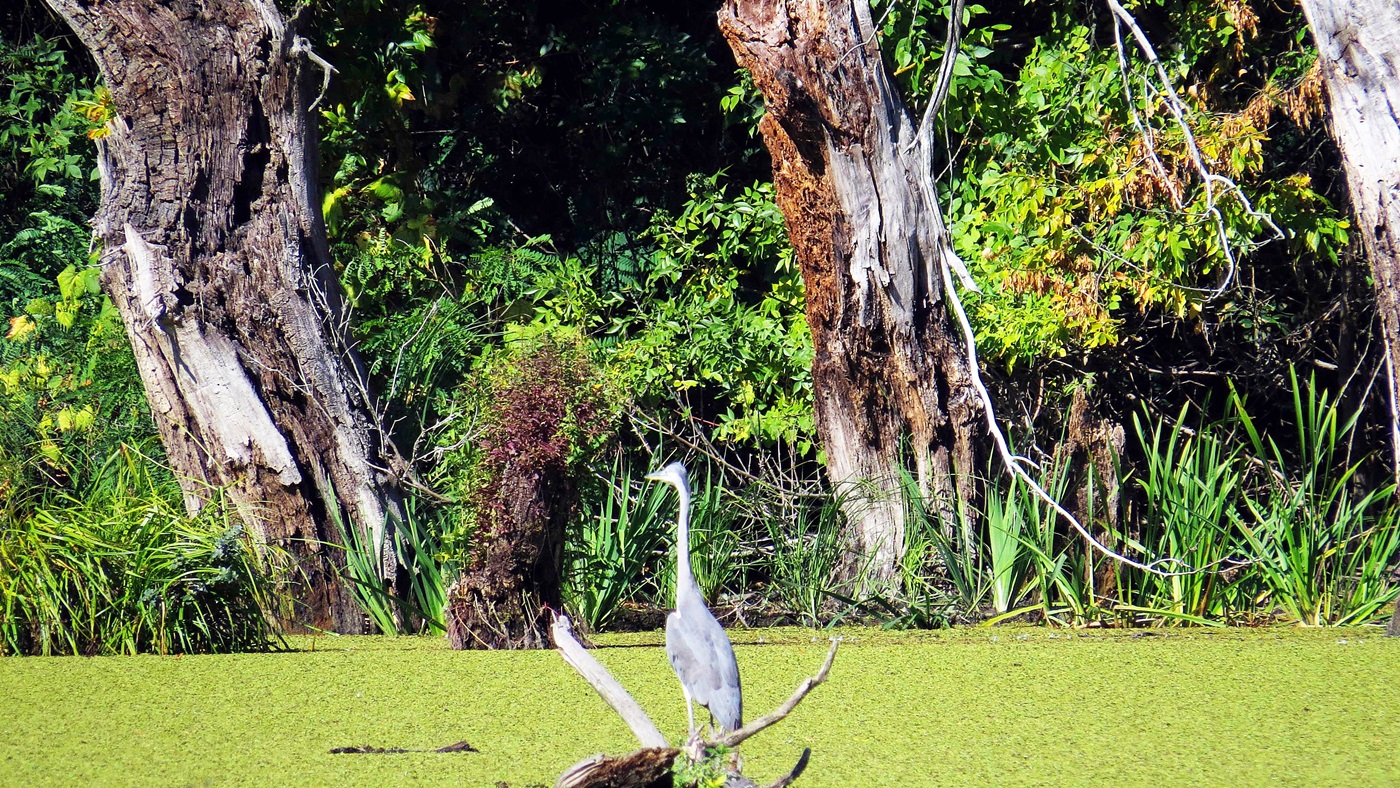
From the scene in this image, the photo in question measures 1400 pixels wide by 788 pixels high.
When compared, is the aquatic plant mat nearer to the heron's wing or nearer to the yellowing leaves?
the heron's wing

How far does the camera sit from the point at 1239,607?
465 cm

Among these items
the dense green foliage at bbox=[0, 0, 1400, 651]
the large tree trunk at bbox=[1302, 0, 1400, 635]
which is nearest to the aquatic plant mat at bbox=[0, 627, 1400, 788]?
the dense green foliage at bbox=[0, 0, 1400, 651]

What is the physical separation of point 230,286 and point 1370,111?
411cm

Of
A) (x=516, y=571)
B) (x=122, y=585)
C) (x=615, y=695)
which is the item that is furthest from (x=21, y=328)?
(x=615, y=695)

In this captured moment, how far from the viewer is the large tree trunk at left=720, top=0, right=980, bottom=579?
15.3 feet

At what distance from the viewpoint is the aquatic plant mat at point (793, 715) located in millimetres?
2576

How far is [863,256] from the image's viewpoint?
486 centimetres

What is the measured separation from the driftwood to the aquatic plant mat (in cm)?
29

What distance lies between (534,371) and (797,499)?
2.37 metres

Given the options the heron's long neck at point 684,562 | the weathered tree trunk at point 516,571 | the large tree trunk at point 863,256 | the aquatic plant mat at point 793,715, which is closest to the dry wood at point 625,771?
the aquatic plant mat at point 793,715

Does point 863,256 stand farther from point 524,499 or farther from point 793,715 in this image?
point 793,715

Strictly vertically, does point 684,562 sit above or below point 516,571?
above

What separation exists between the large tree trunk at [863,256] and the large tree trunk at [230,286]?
6.24 feet

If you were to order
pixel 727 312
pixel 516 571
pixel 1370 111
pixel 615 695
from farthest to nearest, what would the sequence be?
pixel 727 312 → pixel 516 571 → pixel 1370 111 → pixel 615 695
